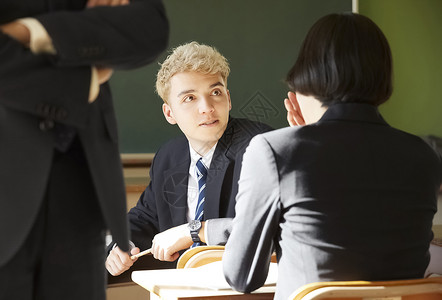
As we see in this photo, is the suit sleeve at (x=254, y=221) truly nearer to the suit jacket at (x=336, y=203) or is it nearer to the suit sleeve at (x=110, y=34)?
the suit jacket at (x=336, y=203)

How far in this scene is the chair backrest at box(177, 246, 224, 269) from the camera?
6.14 feet

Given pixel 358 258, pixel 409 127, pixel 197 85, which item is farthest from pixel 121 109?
pixel 358 258

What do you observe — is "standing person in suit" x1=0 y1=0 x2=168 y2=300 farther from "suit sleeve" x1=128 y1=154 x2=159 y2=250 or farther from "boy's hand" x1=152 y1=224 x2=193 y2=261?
"suit sleeve" x1=128 y1=154 x2=159 y2=250

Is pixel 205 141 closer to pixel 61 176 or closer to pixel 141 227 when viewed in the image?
pixel 141 227

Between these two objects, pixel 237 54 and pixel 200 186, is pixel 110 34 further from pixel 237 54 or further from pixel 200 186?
pixel 237 54

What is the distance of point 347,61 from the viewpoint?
1550 mm

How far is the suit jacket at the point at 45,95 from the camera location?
0.84 meters

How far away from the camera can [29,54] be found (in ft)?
2.79

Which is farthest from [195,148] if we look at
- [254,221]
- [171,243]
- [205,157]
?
[254,221]

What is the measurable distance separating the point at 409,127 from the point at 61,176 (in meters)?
4.00

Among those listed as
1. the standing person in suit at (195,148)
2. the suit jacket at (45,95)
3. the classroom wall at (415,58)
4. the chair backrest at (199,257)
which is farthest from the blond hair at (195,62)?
the classroom wall at (415,58)

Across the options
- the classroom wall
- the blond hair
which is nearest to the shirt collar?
the blond hair

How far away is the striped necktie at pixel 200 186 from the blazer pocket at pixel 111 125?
1556mm

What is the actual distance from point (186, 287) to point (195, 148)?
1283 millimetres
